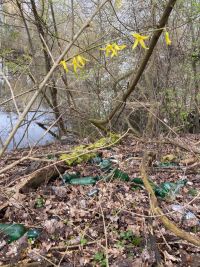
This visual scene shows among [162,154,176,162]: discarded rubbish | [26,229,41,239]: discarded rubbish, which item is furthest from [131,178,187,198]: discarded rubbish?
→ [26,229,41,239]: discarded rubbish

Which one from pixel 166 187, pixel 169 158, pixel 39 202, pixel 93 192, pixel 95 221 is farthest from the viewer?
pixel 169 158

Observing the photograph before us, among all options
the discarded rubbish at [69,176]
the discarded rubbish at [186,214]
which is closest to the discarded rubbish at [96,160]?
the discarded rubbish at [69,176]

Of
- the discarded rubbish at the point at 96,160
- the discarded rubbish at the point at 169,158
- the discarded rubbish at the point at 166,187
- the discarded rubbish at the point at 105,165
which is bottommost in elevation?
the discarded rubbish at the point at 169,158

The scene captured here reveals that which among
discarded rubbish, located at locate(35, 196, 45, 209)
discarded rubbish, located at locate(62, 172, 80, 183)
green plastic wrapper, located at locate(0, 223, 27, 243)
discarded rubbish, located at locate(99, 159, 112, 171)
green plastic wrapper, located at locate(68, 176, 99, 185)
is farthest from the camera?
discarded rubbish, located at locate(99, 159, 112, 171)

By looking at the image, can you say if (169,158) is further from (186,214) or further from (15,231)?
(15,231)

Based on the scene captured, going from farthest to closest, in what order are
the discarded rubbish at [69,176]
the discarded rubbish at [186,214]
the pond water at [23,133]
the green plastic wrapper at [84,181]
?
the pond water at [23,133] → the discarded rubbish at [69,176] → the green plastic wrapper at [84,181] → the discarded rubbish at [186,214]

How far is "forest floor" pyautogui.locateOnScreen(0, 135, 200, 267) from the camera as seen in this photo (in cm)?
252

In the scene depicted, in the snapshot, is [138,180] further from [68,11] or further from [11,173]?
[68,11]

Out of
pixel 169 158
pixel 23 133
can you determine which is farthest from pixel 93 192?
pixel 23 133

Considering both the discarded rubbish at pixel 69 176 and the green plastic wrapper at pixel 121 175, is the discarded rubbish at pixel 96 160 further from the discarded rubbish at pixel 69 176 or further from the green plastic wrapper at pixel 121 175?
the green plastic wrapper at pixel 121 175

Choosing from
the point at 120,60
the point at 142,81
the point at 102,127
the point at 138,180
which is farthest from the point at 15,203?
the point at 120,60

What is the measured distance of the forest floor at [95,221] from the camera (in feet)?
8.26

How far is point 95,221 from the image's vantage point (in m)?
2.97

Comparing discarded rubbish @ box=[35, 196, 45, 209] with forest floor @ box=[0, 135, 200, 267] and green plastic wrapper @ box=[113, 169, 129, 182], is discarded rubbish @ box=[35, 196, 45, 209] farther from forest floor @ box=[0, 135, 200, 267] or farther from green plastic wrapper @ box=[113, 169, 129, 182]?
green plastic wrapper @ box=[113, 169, 129, 182]
